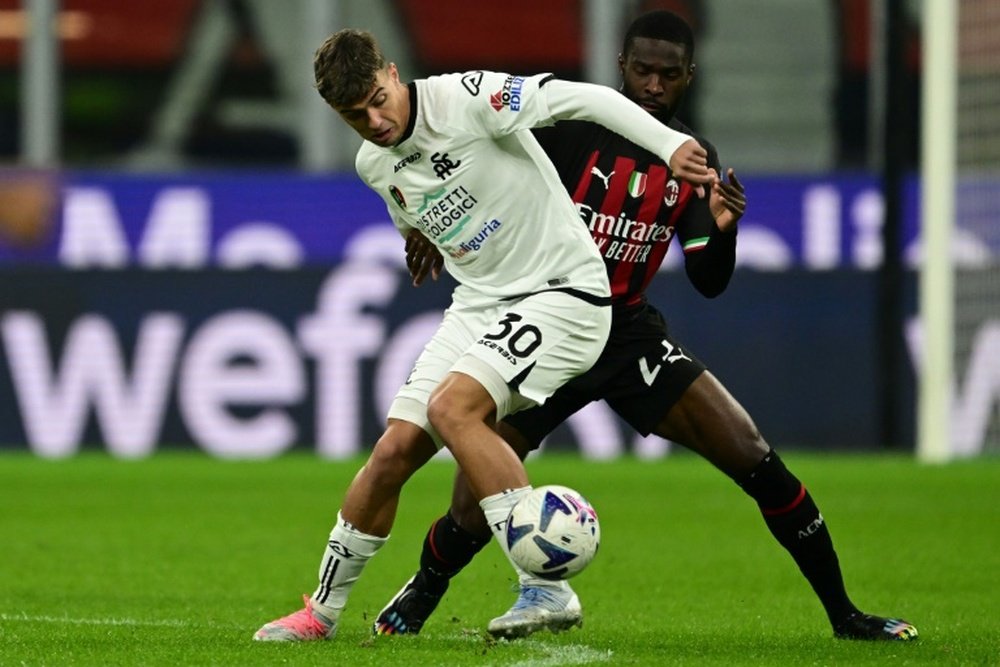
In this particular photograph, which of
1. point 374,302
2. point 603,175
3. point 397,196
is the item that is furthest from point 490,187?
point 374,302

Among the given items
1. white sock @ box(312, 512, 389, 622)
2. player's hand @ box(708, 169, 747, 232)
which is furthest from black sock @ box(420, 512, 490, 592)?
player's hand @ box(708, 169, 747, 232)

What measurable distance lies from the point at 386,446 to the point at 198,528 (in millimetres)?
4799

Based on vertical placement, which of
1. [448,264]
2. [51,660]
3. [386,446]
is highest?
[448,264]

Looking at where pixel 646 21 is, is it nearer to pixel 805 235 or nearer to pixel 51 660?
pixel 51 660

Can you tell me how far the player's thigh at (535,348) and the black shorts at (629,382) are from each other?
52 centimetres

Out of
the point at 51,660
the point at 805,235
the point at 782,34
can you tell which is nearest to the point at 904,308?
the point at 805,235

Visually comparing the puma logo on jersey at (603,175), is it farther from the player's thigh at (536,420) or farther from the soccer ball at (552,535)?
the soccer ball at (552,535)

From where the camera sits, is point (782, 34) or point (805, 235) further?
point (782, 34)

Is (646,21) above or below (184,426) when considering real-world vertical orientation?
above

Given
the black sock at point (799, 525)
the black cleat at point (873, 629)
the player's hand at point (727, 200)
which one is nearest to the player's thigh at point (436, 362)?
the player's hand at point (727, 200)

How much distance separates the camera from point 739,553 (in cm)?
938

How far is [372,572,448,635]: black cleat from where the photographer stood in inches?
251

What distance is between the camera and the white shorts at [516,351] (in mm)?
5605

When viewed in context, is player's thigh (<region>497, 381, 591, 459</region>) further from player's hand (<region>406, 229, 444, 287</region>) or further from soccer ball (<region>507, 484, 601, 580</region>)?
soccer ball (<region>507, 484, 601, 580</region>)
